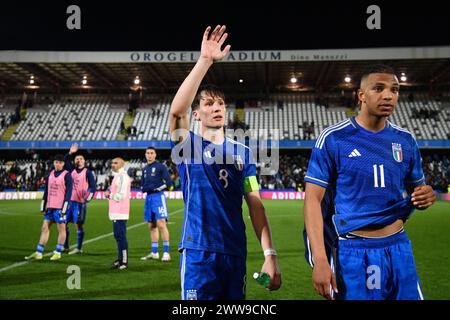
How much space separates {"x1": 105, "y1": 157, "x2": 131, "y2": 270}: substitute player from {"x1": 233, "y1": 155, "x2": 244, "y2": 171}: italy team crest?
5.11 meters

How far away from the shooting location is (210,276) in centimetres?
288

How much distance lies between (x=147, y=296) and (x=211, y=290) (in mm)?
3284

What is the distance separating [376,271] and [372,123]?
0.98 m

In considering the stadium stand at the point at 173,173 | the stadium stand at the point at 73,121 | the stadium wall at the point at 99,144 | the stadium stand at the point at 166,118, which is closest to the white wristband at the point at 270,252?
the stadium stand at the point at 173,173

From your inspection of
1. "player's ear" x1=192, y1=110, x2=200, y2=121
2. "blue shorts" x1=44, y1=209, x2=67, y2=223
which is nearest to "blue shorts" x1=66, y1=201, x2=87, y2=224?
"blue shorts" x1=44, y1=209, x2=67, y2=223

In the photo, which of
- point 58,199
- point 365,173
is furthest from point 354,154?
point 58,199

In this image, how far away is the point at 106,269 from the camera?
779 centimetres

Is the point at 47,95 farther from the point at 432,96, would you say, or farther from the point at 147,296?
the point at 147,296

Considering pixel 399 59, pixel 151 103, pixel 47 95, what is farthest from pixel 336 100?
pixel 47 95

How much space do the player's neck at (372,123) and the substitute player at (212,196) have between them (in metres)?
0.84

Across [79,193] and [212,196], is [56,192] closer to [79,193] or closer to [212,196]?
[79,193]

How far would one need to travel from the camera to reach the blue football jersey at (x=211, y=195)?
2982mm

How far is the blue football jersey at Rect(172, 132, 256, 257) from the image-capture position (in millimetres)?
2982

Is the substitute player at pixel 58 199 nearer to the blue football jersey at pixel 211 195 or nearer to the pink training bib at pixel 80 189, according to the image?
the pink training bib at pixel 80 189
